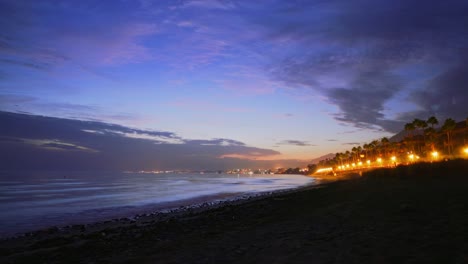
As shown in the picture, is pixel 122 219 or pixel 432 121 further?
pixel 432 121

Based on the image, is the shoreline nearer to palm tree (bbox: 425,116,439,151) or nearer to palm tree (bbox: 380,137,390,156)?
palm tree (bbox: 425,116,439,151)

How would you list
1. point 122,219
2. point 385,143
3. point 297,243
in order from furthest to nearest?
1. point 385,143
2. point 122,219
3. point 297,243

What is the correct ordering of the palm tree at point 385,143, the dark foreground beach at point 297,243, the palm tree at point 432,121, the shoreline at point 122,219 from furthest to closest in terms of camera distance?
the palm tree at point 385,143, the palm tree at point 432,121, the shoreline at point 122,219, the dark foreground beach at point 297,243

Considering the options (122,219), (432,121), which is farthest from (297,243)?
(432,121)

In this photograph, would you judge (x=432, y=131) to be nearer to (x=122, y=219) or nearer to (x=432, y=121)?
(x=432, y=121)

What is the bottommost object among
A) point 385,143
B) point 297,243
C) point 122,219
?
point 122,219

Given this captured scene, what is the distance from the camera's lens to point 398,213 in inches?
463

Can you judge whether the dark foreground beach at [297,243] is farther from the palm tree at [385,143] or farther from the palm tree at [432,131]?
the palm tree at [385,143]

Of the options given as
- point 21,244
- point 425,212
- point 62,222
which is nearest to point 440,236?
point 425,212

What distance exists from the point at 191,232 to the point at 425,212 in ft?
30.6

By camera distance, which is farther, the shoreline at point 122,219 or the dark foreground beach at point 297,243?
the shoreline at point 122,219

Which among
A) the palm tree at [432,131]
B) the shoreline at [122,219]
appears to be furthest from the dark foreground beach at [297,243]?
the palm tree at [432,131]

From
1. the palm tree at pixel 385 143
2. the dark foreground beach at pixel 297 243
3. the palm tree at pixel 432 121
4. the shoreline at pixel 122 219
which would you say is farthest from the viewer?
the palm tree at pixel 385 143

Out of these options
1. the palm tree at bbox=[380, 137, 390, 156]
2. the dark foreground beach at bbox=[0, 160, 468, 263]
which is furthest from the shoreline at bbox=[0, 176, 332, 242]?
the palm tree at bbox=[380, 137, 390, 156]
